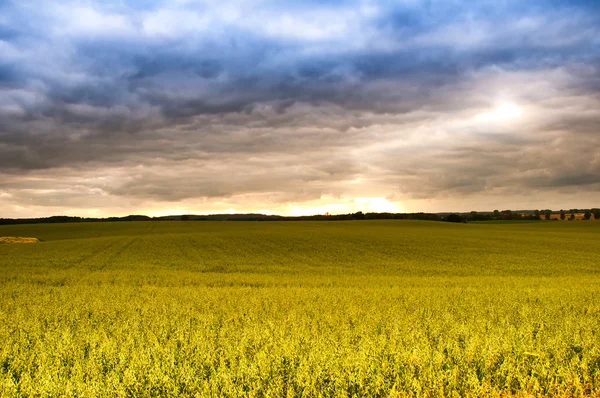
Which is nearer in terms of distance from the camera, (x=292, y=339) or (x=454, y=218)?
(x=292, y=339)

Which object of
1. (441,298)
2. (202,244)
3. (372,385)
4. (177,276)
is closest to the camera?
(372,385)

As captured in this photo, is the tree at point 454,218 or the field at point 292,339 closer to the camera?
the field at point 292,339

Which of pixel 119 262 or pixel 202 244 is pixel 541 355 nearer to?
pixel 119 262

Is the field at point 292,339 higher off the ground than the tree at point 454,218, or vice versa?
the tree at point 454,218

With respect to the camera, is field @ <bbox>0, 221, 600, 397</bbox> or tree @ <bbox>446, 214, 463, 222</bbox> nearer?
field @ <bbox>0, 221, 600, 397</bbox>

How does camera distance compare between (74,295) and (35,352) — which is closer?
(35,352)

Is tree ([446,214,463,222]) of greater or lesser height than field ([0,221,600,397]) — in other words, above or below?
above

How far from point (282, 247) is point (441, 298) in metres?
27.9

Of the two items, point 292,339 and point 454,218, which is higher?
point 454,218

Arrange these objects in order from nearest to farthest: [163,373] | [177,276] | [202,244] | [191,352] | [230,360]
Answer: [163,373], [230,360], [191,352], [177,276], [202,244]

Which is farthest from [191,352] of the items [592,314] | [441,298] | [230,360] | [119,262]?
[119,262]

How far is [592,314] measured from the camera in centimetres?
1329

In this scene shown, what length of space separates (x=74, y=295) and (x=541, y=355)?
16619 mm

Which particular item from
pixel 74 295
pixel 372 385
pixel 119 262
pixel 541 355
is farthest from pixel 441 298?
pixel 119 262
